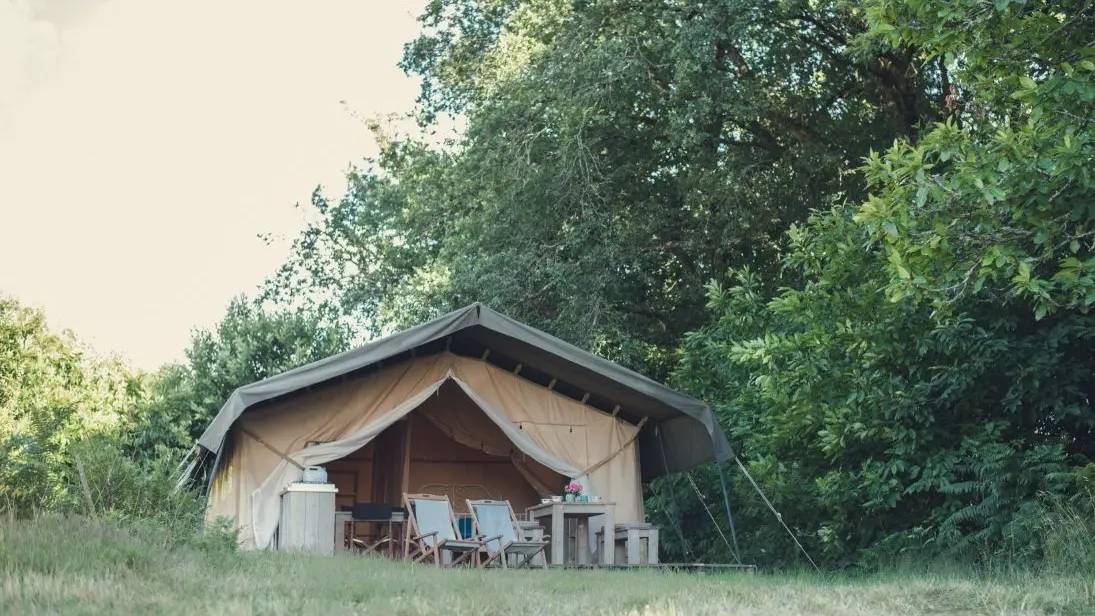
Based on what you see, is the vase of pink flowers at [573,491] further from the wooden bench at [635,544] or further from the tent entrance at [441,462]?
the tent entrance at [441,462]

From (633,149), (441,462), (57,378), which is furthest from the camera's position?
(57,378)

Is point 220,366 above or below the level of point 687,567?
above

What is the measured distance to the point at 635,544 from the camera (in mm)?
9273

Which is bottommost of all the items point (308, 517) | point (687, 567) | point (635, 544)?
point (687, 567)

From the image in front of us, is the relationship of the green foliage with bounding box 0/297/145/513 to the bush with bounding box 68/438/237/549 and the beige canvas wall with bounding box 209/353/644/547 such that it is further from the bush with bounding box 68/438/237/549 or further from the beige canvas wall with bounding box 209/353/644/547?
the bush with bounding box 68/438/237/549

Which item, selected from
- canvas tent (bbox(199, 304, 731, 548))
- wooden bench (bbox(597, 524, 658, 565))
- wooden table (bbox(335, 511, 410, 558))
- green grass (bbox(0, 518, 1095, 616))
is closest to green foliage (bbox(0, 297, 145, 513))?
canvas tent (bbox(199, 304, 731, 548))

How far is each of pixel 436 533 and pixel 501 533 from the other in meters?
0.63

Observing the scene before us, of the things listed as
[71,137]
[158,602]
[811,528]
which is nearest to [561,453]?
[811,528]

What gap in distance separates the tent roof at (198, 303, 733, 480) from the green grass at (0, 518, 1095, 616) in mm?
2676

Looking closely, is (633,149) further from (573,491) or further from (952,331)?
(952,331)

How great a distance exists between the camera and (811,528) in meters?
11.1

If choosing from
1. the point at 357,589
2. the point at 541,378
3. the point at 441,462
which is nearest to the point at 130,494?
the point at 357,589

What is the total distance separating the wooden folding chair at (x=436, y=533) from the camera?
28.1 ft

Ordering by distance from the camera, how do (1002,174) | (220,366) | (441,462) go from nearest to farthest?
(1002,174), (441,462), (220,366)
